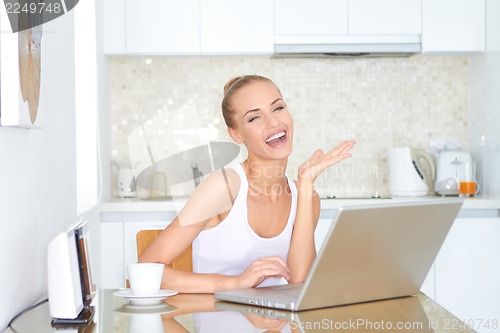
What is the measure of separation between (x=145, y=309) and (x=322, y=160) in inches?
22.4

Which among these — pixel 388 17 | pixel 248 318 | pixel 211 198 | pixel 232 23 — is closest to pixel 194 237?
pixel 211 198

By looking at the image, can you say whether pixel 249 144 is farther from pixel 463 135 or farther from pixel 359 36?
pixel 463 135

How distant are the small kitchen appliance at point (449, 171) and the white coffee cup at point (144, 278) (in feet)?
8.41

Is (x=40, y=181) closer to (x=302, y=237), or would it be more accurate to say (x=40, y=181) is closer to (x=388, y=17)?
(x=302, y=237)

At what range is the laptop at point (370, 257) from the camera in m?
1.37

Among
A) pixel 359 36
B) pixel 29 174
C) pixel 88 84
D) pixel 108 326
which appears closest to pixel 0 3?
pixel 29 174

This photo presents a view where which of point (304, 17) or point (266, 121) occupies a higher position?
point (304, 17)

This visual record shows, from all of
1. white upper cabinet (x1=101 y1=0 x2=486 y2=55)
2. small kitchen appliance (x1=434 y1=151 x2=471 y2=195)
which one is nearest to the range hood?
white upper cabinet (x1=101 y1=0 x2=486 y2=55)

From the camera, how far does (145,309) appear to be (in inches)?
58.7

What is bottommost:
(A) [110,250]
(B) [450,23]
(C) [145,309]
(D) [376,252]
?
(A) [110,250]

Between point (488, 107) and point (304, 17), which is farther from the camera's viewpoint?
point (488, 107)

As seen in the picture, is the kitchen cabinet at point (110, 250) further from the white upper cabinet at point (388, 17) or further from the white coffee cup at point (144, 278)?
the white coffee cup at point (144, 278)

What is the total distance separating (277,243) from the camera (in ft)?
6.60

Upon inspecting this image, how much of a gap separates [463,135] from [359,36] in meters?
0.86
